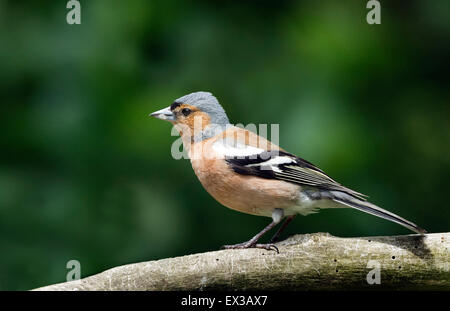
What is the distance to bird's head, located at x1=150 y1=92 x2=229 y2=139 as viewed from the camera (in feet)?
14.7

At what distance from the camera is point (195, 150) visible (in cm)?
445

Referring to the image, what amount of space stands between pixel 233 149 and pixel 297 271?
119cm

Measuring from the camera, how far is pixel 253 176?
4145 mm

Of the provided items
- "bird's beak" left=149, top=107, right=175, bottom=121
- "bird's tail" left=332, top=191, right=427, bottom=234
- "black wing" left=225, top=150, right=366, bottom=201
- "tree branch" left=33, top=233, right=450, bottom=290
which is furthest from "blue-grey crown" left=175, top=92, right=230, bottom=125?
"tree branch" left=33, top=233, right=450, bottom=290

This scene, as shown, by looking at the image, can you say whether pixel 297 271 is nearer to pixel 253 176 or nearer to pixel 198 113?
pixel 253 176

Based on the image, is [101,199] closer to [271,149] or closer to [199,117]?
[199,117]

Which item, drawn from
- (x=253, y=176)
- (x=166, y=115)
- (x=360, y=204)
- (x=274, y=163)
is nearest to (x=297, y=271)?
(x=360, y=204)

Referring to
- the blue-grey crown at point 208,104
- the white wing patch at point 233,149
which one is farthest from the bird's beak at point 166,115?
the white wing patch at point 233,149

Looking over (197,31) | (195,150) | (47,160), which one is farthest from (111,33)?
(195,150)

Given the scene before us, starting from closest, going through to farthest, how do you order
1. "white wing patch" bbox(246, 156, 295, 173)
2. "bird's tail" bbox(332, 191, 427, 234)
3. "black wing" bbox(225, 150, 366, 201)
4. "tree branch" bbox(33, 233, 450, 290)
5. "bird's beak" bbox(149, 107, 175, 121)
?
"tree branch" bbox(33, 233, 450, 290), "bird's tail" bbox(332, 191, 427, 234), "black wing" bbox(225, 150, 366, 201), "white wing patch" bbox(246, 156, 295, 173), "bird's beak" bbox(149, 107, 175, 121)

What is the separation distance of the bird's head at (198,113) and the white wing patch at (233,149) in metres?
0.17

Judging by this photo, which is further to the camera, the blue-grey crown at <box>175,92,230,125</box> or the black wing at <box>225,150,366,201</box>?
the blue-grey crown at <box>175,92,230,125</box>

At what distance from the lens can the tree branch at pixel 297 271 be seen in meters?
3.42

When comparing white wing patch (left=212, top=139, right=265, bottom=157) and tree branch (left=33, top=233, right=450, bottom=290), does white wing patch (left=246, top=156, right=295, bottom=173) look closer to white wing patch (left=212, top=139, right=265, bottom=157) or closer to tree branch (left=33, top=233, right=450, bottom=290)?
white wing patch (left=212, top=139, right=265, bottom=157)
